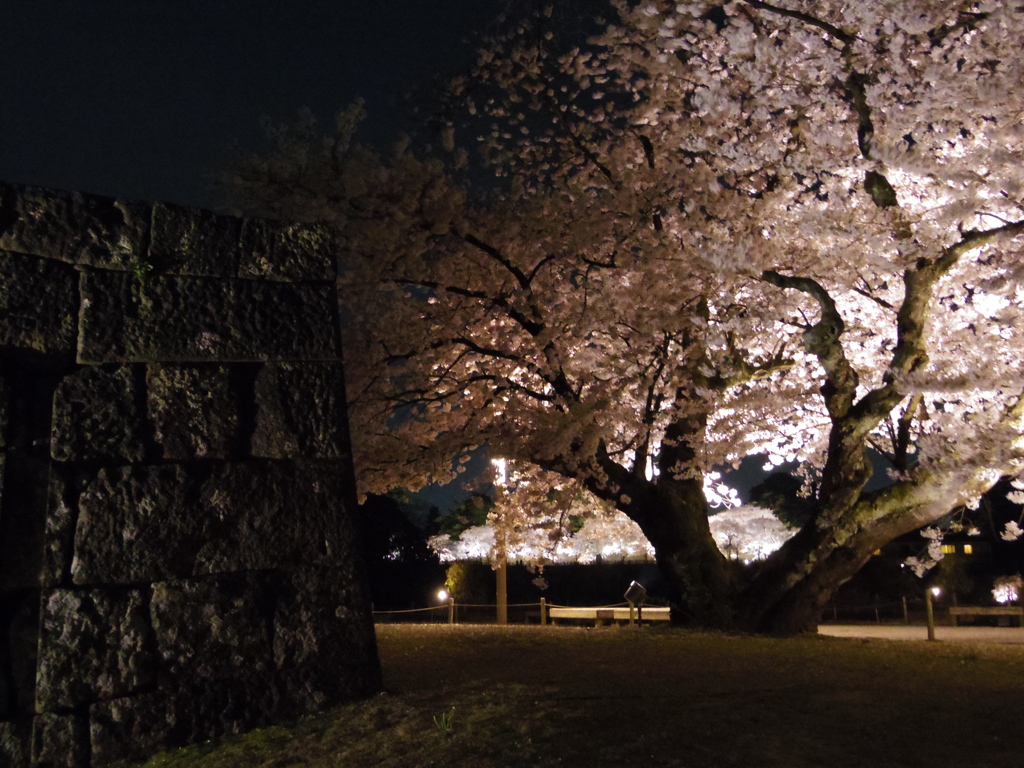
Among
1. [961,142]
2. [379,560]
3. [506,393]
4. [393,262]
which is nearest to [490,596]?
[379,560]

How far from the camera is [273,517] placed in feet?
14.6

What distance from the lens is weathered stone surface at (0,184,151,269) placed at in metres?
4.30

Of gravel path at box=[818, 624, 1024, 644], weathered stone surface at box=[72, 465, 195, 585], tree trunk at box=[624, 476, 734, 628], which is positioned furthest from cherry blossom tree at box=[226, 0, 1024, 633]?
weathered stone surface at box=[72, 465, 195, 585]

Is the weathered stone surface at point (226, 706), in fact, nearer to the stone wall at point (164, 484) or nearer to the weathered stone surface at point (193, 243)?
the stone wall at point (164, 484)

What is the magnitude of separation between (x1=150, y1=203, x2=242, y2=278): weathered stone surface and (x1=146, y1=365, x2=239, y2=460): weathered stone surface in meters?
0.57

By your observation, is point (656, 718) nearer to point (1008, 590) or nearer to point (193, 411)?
point (193, 411)

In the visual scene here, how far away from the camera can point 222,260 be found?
15.3 feet

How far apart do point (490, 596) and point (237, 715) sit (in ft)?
65.1

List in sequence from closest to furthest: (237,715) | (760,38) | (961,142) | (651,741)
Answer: (651,741)
(237,715)
(760,38)
(961,142)

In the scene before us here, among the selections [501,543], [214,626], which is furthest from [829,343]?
[501,543]

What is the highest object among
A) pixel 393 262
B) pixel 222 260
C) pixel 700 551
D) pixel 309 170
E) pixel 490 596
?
pixel 309 170

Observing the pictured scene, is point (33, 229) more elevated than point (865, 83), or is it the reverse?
point (865, 83)

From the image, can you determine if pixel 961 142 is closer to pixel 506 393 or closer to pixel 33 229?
pixel 506 393

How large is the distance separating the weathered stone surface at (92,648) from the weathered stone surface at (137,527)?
0.11 meters
